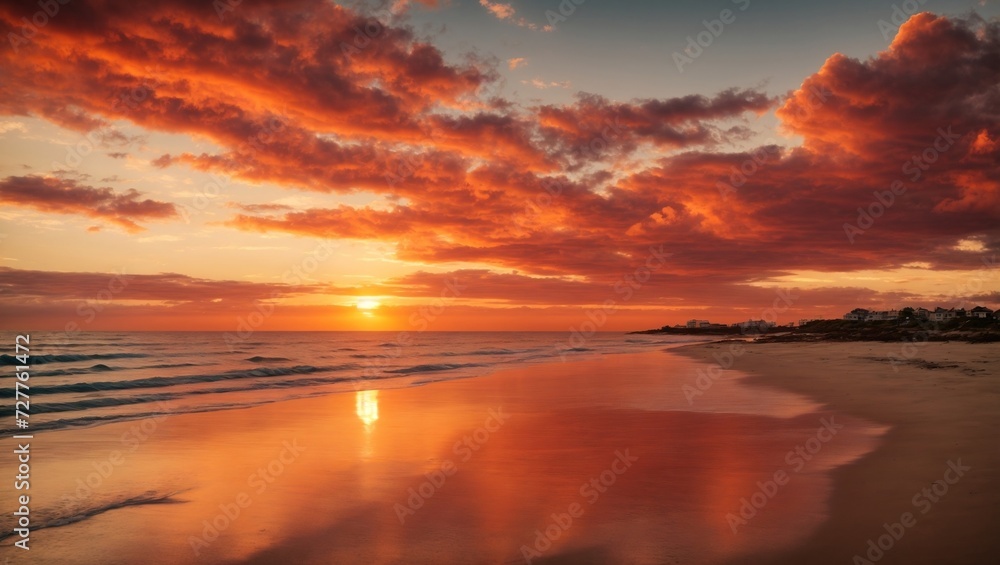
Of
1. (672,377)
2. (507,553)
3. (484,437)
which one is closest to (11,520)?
(507,553)

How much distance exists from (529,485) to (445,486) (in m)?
1.46

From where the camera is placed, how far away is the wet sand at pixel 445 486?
24.0ft

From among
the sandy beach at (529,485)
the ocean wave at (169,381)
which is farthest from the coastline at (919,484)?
the ocean wave at (169,381)

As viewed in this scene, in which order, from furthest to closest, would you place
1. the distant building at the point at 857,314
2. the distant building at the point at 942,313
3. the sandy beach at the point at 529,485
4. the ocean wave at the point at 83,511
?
1. the distant building at the point at 857,314
2. the distant building at the point at 942,313
3. the ocean wave at the point at 83,511
4. the sandy beach at the point at 529,485

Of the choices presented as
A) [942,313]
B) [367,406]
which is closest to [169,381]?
[367,406]

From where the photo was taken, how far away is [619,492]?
31.0 ft

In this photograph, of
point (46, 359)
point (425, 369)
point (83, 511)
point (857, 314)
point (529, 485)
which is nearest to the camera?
point (83, 511)

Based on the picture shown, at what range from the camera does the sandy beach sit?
23.7ft

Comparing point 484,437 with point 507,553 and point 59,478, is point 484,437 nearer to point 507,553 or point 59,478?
point 507,553

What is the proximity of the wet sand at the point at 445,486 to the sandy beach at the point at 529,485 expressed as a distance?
0.16 ft

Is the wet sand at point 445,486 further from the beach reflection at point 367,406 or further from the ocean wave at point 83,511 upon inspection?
the beach reflection at point 367,406

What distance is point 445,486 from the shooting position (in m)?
10.1

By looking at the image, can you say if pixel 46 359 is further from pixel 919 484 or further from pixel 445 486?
pixel 919 484

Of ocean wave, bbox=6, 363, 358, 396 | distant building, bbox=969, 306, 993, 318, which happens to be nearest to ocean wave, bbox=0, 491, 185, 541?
ocean wave, bbox=6, 363, 358, 396
